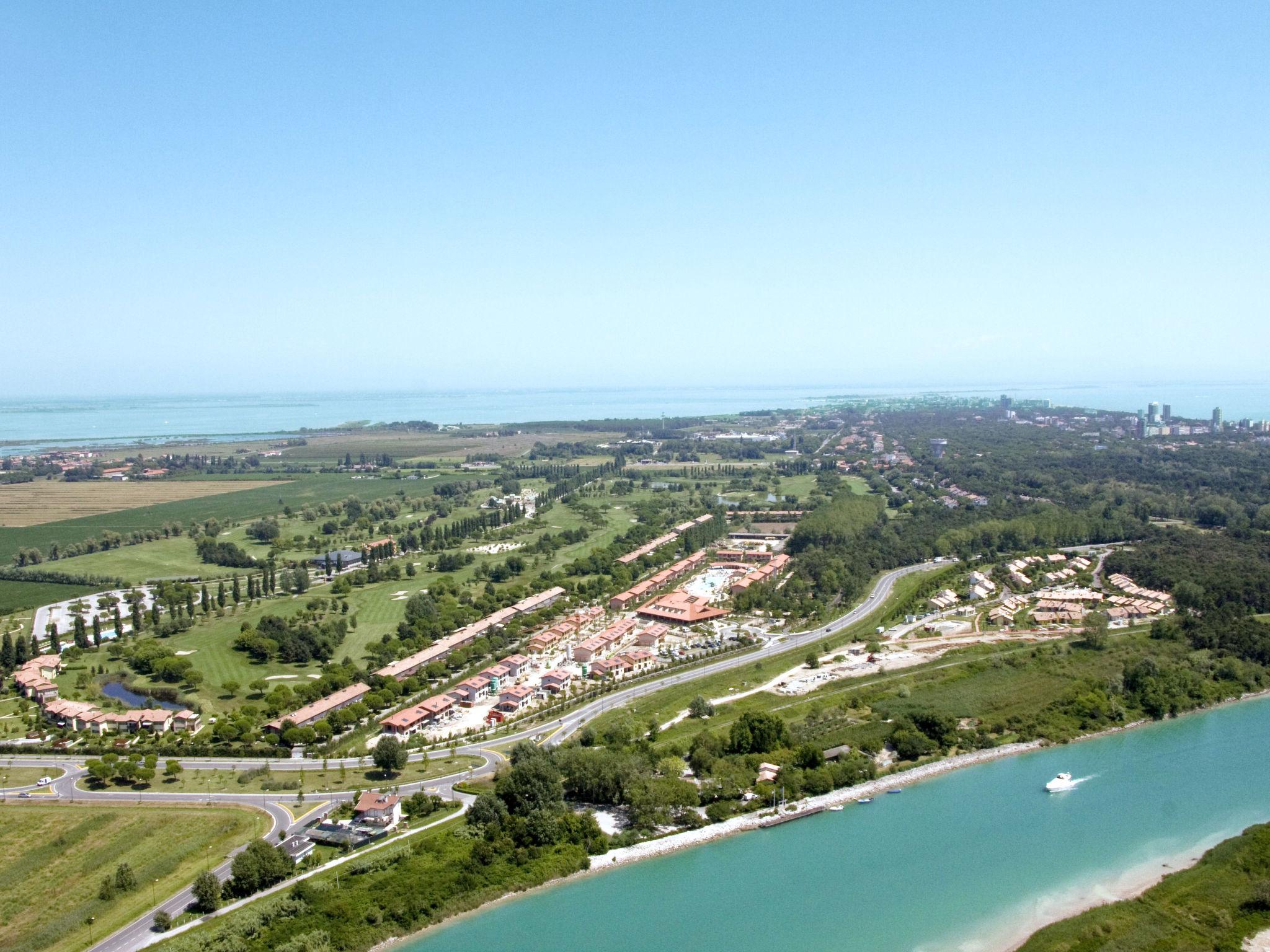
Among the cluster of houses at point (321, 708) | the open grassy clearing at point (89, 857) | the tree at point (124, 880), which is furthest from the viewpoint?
the cluster of houses at point (321, 708)

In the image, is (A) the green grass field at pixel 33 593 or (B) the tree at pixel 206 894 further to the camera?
(A) the green grass field at pixel 33 593

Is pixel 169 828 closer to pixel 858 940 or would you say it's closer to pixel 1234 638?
pixel 858 940

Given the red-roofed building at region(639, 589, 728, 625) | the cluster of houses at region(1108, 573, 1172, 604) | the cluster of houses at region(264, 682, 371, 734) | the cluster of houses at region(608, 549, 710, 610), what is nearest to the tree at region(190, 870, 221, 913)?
the cluster of houses at region(264, 682, 371, 734)

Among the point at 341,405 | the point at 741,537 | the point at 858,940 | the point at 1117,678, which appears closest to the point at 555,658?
the point at 858,940

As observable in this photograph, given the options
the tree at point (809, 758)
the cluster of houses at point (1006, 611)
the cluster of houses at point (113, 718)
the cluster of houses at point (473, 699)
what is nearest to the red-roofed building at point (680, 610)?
the cluster of houses at point (473, 699)

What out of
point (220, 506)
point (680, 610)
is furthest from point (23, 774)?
point (220, 506)

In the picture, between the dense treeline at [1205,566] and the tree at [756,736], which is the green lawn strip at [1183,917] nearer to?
the tree at [756,736]
